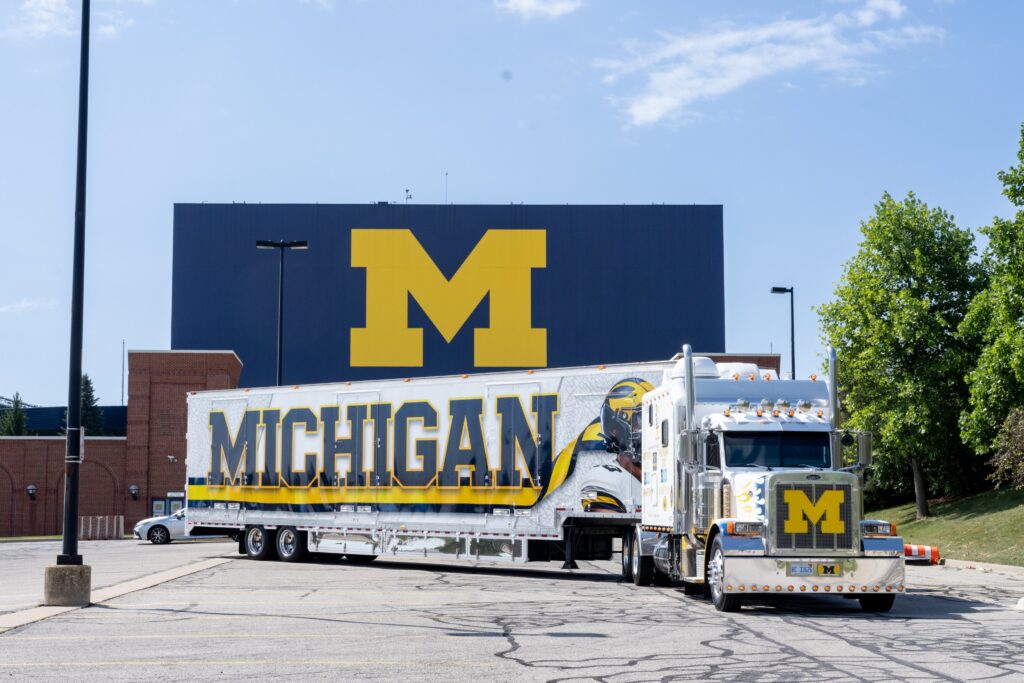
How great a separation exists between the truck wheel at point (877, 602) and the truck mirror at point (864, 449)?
1.87 meters

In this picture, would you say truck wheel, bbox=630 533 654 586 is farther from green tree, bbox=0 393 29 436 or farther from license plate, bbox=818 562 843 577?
green tree, bbox=0 393 29 436

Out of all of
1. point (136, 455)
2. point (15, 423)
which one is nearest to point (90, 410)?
point (15, 423)

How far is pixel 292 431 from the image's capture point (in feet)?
99.1

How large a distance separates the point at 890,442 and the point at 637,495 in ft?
78.6

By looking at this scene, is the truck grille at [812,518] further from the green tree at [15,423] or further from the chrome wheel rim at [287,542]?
the green tree at [15,423]

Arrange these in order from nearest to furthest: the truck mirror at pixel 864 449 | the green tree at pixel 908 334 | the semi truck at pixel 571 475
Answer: the semi truck at pixel 571 475 < the truck mirror at pixel 864 449 < the green tree at pixel 908 334

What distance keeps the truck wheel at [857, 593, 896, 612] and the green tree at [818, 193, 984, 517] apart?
27626 mm

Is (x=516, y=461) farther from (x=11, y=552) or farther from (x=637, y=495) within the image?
(x=11, y=552)

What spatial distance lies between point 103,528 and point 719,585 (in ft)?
135

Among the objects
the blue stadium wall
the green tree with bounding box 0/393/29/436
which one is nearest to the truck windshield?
the blue stadium wall

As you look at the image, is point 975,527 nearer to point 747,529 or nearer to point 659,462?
point 659,462

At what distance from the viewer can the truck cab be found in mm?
17172

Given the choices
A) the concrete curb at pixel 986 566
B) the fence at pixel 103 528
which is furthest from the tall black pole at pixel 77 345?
the fence at pixel 103 528

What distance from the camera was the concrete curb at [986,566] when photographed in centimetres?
2796
